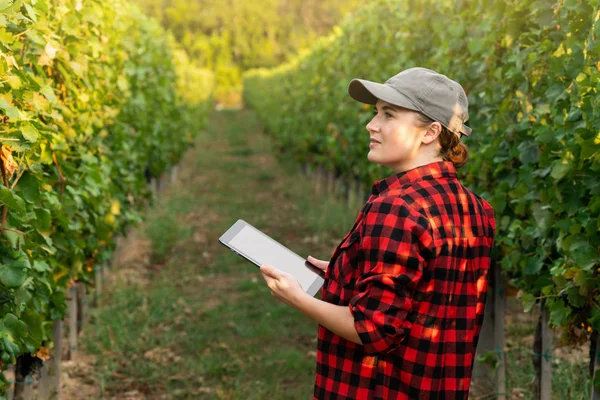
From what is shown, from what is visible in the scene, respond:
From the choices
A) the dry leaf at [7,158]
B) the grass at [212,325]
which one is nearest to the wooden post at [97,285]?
the grass at [212,325]

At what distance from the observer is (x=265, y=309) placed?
7316 mm

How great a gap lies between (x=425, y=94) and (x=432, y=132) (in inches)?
4.7

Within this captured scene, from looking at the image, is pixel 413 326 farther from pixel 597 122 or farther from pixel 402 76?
pixel 597 122

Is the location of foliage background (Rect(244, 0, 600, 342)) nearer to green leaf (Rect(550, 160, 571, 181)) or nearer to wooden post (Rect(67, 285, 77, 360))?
green leaf (Rect(550, 160, 571, 181))

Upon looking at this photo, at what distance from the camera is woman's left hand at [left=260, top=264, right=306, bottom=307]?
2227mm

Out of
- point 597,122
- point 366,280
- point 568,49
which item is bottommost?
point 366,280

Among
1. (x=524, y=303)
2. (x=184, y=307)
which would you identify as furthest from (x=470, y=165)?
(x=184, y=307)

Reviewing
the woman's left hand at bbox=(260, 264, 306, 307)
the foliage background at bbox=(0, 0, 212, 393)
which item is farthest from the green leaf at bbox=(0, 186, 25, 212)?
the woman's left hand at bbox=(260, 264, 306, 307)

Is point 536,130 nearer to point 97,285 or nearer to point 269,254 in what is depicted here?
point 269,254

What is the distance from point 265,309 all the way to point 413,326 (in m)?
5.23

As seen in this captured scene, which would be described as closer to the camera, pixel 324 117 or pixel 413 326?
pixel 413 326

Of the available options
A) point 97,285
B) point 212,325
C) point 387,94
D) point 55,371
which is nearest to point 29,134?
point 387,94

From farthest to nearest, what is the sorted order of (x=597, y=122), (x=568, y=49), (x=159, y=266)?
(x=159, y=266) → (x=568, y=49) → (x=597, y=122)

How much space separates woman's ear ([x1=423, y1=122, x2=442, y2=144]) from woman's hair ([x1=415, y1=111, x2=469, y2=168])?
0.01 m
